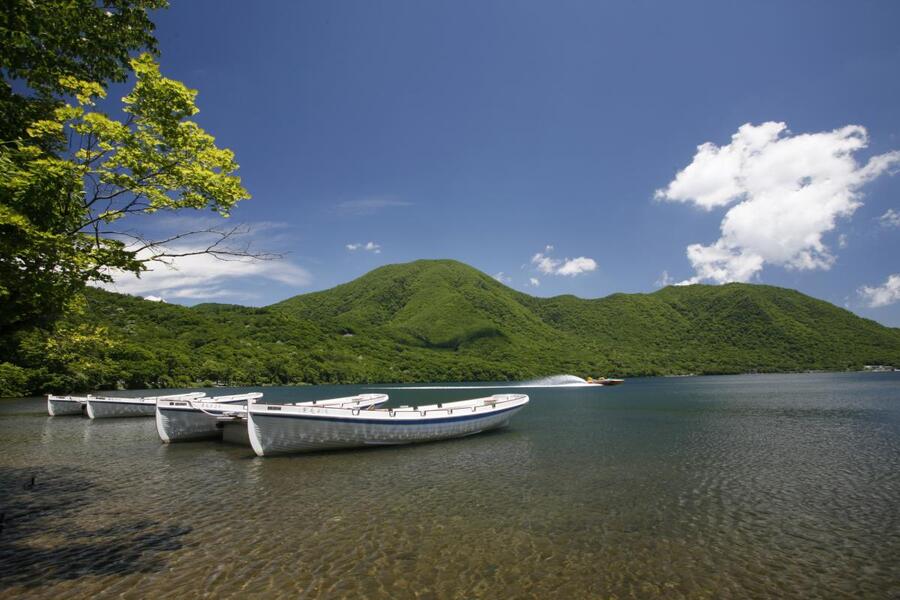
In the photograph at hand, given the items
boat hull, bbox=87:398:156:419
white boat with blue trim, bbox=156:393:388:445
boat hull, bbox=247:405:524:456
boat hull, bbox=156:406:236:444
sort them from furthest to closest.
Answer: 1. boat hull, bbox=87:398:156:419
2. boat hull, bbox=156:406:236:444
3. white boat with blue trim, bbox=156:393:388:445
4. boat hull, bbox=247:405:524:456

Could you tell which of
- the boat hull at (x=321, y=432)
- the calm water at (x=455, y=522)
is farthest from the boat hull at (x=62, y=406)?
the boat hull at (x=321, y=432)

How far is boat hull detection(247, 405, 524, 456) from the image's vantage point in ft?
92.2

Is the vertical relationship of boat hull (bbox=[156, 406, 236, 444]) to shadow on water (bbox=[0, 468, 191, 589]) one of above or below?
above

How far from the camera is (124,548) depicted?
44.0 feet

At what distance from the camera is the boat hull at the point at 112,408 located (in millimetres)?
53531

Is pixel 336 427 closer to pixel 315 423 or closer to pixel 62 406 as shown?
pixel 315 423

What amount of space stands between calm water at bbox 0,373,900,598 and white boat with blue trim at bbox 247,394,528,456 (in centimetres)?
109

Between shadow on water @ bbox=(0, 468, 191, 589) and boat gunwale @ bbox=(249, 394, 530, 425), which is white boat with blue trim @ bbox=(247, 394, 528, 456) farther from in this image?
shadow on water @ bbox=(0, 468, 191, 589)

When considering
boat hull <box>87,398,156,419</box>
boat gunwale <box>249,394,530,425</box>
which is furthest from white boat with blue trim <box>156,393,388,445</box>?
boat hull <box>87,398,156,419</box>

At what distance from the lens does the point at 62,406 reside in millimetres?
→ 57594

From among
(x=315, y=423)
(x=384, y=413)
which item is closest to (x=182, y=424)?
(x=315, y=423)

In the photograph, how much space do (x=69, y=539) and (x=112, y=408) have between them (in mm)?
49100

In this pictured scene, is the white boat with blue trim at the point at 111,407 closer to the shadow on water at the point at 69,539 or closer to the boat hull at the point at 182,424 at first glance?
the boat hull at the point at 182,424

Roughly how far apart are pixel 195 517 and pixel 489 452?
60.9ft
